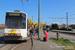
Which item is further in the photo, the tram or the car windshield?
the car windshield

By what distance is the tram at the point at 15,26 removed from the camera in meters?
8.71

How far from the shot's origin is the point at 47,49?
655 centimetres

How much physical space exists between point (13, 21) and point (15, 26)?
575 millimetres

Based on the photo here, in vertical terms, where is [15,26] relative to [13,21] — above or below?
below

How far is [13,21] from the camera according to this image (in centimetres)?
916

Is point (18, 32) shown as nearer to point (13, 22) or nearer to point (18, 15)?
point (13, 22)

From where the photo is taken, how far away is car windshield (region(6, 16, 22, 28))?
29.7 feet

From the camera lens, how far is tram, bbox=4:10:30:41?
28.6ft

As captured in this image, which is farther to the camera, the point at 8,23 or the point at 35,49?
the point at 8,23

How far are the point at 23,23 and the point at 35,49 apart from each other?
3629 mm

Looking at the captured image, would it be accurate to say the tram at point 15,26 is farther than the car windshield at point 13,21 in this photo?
No

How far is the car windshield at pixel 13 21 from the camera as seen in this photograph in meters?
9.05

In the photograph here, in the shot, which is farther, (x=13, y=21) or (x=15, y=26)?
(x=13, y=21)

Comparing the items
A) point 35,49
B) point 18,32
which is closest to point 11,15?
point 18,32
